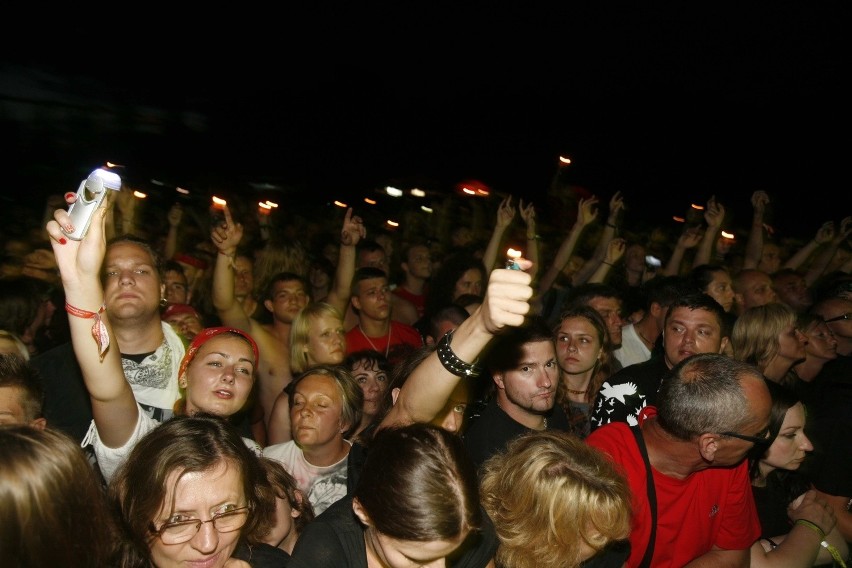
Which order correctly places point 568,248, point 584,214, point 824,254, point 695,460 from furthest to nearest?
point 824,254 < point 584,214 < point 568,248 < point 695,460

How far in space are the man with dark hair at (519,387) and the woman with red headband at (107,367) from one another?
3.59ft

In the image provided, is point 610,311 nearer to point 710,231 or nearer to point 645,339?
point 645,339

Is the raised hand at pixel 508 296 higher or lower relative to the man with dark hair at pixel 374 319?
higher

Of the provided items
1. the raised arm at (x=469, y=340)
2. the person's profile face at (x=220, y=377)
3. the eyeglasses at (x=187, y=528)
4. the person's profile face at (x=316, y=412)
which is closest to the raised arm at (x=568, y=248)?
the person's profile face at (x=316, y=412)

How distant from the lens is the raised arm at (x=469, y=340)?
6.10 feet

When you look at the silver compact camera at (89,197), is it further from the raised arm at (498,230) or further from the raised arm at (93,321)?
the raised arm at (498,230)

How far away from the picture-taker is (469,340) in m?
2.00

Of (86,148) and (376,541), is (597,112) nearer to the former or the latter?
(86,148)

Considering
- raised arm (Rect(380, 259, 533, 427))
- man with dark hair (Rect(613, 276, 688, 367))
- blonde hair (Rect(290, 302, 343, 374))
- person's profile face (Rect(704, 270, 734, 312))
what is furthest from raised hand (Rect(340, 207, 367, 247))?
person's profile face (Rect(704, 270, 734, 312))

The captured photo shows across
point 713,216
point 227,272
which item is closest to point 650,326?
point 713,216

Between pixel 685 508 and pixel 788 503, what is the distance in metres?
1.12

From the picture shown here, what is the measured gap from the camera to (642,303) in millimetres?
5691

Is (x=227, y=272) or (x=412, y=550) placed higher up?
(x=227, y=272)

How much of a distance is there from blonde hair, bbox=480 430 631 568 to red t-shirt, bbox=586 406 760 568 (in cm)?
47
